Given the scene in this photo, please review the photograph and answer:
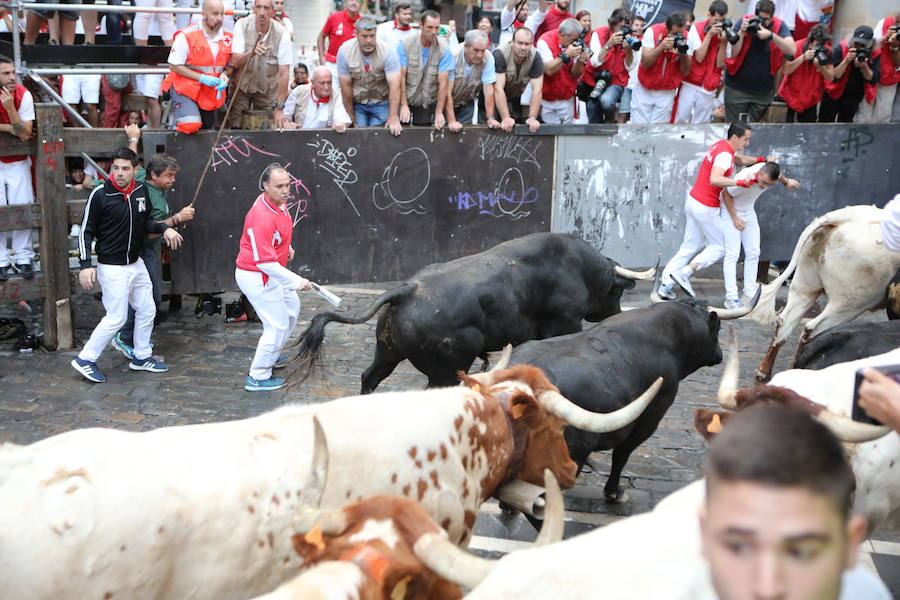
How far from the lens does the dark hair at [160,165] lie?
28.8ft

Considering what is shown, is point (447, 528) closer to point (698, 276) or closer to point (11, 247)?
point (11, 247)

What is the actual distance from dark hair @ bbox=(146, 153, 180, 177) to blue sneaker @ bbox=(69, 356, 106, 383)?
6.27 feet

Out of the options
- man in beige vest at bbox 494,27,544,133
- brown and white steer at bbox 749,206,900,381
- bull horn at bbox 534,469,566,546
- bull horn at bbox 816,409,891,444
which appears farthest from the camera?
man in beige vest at bbox 494,27,544,133

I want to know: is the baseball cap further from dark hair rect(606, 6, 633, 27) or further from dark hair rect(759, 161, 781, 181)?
dark hair rect(759, 161, 781, 181)

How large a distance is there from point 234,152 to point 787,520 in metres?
→ 8.80

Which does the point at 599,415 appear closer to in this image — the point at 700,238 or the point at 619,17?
the point at 700,238

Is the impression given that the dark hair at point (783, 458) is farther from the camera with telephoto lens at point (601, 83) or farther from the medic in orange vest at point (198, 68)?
the camera with telephoto lens at point (601, 83)

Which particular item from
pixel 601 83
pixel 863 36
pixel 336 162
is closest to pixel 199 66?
pixel 336 162

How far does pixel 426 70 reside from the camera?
10.5 meters

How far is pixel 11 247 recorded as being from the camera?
29.2ft

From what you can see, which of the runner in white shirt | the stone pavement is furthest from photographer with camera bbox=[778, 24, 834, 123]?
the stone pavement

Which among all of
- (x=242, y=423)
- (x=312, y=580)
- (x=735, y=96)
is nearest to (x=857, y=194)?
(x=735, y=96)

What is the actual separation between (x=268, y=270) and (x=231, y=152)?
2344 mm

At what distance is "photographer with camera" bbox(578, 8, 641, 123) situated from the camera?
11.9 metres
